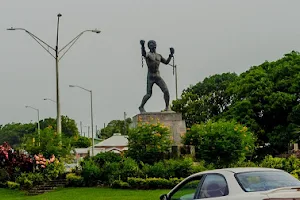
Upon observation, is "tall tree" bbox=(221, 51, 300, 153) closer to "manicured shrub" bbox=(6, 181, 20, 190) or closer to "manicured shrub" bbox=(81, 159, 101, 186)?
A: "manicured shrub" bbox=(81, 159, 101, 186)

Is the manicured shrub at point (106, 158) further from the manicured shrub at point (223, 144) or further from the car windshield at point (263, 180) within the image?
the car windshield at point (263, 180)

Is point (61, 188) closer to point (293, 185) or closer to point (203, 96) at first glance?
point (293, 185)

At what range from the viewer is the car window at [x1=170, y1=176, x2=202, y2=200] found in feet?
34.0

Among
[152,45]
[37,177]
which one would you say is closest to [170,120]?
[152,45]

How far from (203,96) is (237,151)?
36.3 m

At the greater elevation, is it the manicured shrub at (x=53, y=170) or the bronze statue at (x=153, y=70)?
the bronze statue at (x=153, y=70)

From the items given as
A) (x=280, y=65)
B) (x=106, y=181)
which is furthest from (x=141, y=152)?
(x=280, y=65)

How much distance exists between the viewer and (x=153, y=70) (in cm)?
3000

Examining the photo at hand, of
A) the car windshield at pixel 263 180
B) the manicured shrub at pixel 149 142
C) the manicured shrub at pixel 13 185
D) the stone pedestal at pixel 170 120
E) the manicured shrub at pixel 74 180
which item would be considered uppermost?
the stone pedestal at pixel 170 120

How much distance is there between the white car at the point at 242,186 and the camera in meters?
9.01

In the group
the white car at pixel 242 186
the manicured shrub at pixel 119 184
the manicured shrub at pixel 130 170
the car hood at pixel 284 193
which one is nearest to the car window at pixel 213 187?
the white car at pixel 242 186

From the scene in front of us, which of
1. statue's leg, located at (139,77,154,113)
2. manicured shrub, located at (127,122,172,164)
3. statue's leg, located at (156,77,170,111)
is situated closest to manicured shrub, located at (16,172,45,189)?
manicured shrub, located at (127,122,172,164)

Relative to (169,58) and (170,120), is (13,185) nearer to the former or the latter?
(170,120)

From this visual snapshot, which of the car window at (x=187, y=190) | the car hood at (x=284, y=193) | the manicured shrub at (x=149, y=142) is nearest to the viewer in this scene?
the car hood at (x=284, y=193)
